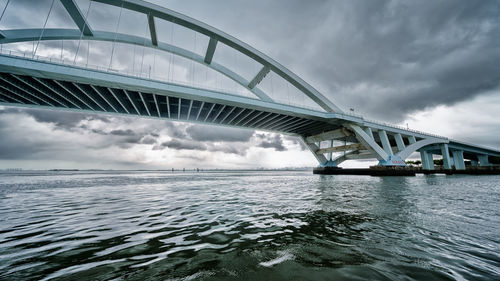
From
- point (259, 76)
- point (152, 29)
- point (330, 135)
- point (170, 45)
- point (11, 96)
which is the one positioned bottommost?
point (330, 135)

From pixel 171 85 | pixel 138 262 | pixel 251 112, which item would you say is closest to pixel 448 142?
pixel 251 112

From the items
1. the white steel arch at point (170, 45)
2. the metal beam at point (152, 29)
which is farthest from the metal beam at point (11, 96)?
the metal beam at point (152, 29)

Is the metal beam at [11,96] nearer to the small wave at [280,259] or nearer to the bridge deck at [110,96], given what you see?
the bridge deck at [110,96]

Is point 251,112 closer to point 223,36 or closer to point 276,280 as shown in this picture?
point 223,36

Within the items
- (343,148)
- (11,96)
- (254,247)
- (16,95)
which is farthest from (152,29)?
Answer: (343,148)

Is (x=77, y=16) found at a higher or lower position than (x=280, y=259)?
higher

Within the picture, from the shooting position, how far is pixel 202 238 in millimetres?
3166

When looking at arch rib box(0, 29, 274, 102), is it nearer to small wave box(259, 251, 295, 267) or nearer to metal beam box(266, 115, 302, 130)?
metal beam box(266, 115, 302, 130)

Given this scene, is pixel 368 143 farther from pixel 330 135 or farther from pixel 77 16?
pixel 77 16

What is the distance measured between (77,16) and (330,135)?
43097 millimetres

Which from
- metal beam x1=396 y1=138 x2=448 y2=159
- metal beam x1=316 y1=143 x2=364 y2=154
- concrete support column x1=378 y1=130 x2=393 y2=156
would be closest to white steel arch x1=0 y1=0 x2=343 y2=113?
metal beam x1=316 y1=143 x2=364 y2=154

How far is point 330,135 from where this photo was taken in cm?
3756

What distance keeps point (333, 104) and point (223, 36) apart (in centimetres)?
2033

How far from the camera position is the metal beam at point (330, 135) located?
33812 millimetres
